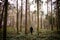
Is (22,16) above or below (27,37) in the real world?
above

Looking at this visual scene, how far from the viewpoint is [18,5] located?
12.9 feet

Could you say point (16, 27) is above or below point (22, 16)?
below

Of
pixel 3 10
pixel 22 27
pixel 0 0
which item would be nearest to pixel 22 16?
pixel 22 27

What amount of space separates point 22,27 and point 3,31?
25.3 inches

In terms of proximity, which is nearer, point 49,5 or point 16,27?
point 16,27

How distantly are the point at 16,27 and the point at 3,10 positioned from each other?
28.8 inches

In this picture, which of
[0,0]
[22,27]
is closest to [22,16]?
[22,27]

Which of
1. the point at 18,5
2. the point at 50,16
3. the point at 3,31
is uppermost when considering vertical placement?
the point at 18,5

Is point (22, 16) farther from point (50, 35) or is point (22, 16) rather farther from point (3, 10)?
point (50, 35)

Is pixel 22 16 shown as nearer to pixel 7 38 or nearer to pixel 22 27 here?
pixel 22 27

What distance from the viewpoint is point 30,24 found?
3861 millimetres

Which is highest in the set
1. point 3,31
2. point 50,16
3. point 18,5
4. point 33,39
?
point 18,5

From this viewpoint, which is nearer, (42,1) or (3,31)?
(3,31)

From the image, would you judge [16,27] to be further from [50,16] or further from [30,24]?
[50,16]
